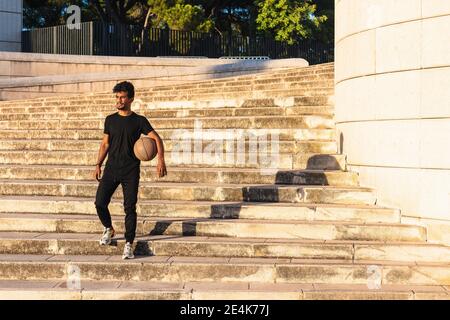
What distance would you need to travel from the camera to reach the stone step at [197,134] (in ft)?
30.3

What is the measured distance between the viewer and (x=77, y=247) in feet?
21.9

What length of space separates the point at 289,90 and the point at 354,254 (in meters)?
5.72

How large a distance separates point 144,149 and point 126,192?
492 millimetres

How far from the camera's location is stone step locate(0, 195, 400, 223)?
23.6 feet

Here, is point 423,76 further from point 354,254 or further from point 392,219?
point 354,254

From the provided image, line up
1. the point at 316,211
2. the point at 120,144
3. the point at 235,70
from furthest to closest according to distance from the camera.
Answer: the point at 235,70 < the point at 316,211 < the point at 120,144

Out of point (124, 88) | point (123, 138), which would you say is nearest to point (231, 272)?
point (123, 138)

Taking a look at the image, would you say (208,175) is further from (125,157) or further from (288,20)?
(288,20)

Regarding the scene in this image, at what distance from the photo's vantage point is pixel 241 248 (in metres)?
6.62

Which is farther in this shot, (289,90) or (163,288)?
Result: (289,90)

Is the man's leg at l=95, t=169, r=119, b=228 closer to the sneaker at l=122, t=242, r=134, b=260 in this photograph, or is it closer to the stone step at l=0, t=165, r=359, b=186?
the sneaker at l=122, t=242, r=134, b=260

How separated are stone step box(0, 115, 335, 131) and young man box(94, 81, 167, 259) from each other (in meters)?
3.66
